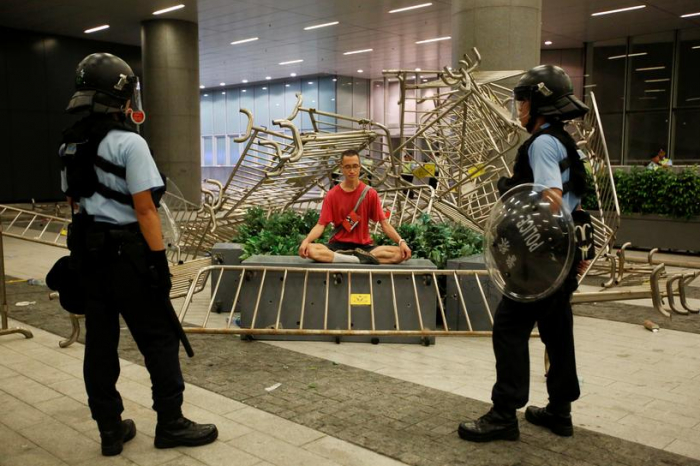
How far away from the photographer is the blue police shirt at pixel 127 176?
3.24 m

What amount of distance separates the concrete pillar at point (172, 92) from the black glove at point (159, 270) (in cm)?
1613

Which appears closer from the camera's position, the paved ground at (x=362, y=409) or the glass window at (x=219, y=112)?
the paved ground at (x=362, y=409)

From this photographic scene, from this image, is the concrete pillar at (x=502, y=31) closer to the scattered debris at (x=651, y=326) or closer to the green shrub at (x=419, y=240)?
the green shrub at (x=419, y=240)

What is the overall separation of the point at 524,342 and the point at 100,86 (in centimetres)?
261

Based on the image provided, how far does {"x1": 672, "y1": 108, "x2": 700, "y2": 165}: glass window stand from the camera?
69.2ft

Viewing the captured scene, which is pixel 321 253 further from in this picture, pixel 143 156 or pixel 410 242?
pixel 143 156

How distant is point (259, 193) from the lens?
9031mm

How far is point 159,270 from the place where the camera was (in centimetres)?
334

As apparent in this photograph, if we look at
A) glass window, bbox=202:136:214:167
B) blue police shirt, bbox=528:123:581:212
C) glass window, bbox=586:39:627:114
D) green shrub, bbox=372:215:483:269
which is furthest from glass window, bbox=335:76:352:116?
blue police shirt, bbox=528:123:581:212

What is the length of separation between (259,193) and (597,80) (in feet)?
59.8

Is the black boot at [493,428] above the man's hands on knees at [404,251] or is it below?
below

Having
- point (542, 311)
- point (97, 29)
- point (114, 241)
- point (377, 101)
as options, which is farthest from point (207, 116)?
point (542, 311)

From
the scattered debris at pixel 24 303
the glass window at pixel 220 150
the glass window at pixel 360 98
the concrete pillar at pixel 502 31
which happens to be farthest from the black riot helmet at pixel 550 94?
the glass window at pixel 220 150

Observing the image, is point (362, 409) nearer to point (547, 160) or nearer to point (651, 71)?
point (547, 160)
